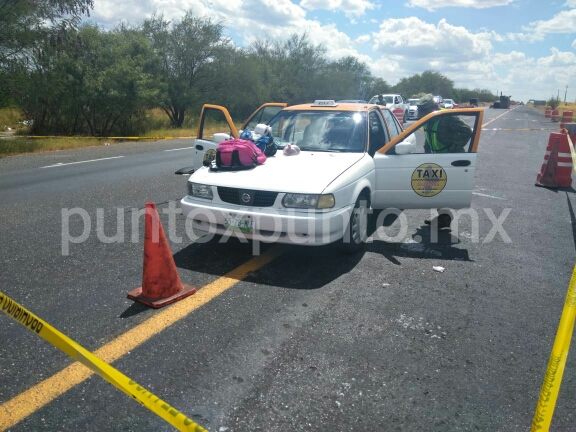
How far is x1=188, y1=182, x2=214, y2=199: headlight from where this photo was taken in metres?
5.07

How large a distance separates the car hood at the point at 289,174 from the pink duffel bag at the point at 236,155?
0.31 feet

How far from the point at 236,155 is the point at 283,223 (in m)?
1.06

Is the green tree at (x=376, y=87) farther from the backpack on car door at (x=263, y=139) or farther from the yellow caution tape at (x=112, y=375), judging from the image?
the yellow caution tape at (x=112, y=375)

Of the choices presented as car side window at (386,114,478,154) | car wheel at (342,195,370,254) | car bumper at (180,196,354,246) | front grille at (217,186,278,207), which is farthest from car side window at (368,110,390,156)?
front grille at (217,186,278,207)

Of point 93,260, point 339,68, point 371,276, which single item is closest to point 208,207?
point 93,260

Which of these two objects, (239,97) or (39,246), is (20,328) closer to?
(39,246)

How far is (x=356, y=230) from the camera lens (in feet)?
17.2

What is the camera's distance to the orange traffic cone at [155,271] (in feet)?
13.4

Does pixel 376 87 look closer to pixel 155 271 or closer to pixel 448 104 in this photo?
pixel 448 104

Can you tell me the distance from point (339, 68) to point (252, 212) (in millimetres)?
51244

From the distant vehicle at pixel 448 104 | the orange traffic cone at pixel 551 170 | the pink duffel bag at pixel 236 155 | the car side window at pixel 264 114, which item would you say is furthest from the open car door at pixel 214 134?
the distant vehicle at pixel 448 104

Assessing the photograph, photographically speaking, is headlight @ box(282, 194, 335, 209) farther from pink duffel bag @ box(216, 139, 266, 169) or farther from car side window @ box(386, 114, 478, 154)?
car side window @ box(386, 114, 478, 154)

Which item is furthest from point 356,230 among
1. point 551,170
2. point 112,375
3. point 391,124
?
point 551,170

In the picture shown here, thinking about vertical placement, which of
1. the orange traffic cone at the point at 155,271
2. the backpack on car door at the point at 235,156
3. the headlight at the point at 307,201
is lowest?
the orange traffic cone at the point at 155,271
